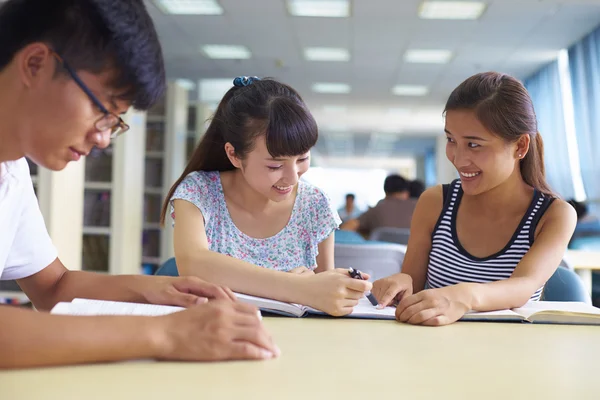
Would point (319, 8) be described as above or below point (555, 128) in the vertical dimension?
above

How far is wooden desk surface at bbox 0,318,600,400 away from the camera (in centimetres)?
64

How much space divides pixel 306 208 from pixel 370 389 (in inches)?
41.2

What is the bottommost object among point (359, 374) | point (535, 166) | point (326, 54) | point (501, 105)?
point (359, 374)

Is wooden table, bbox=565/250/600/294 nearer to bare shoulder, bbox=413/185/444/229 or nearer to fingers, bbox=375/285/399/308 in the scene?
bare shoulder, bbox=413/185/444/229

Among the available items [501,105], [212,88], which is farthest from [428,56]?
[501,105]

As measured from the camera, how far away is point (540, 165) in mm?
1599

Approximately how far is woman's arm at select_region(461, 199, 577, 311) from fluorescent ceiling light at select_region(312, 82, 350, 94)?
8.08m

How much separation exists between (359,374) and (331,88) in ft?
30.2

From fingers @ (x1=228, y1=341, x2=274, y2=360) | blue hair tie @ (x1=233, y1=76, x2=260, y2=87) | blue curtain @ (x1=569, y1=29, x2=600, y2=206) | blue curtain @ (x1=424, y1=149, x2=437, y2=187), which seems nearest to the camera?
fingers @ (x1=228, y1=341, x2=274, y2=360)

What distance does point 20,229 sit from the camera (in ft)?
3.64

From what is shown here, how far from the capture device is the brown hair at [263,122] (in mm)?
1501

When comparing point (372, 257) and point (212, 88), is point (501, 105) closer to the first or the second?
point (372, 257)

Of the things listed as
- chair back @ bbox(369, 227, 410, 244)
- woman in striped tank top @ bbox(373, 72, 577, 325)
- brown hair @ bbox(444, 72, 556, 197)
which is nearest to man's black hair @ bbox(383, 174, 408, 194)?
chair back @ bbox(369, 227, 410, 244)

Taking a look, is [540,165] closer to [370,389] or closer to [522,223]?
[522,223]
